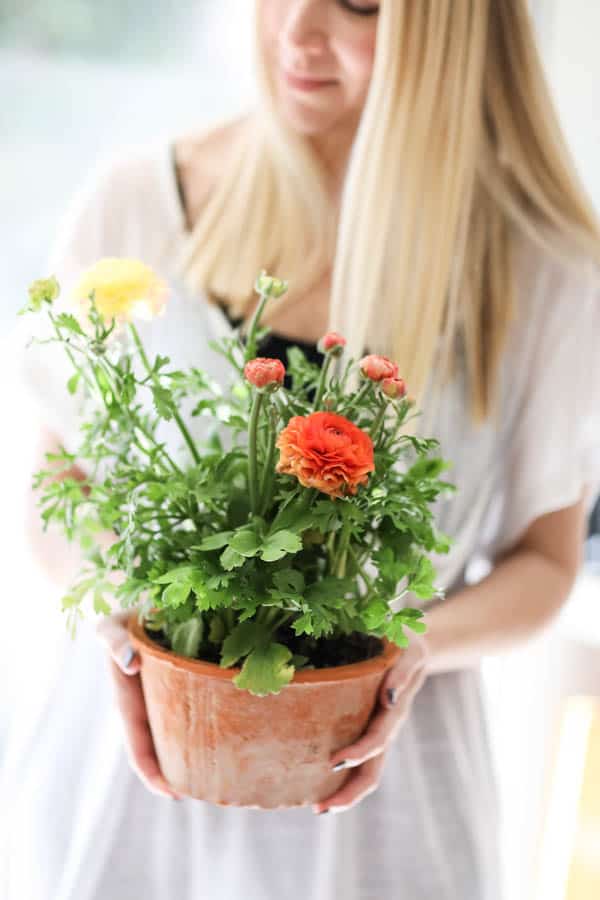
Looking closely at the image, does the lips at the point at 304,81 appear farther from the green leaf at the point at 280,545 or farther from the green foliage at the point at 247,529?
the green leaf at the point at 280,545

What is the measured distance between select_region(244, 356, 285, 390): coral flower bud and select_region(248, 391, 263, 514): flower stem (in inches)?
0.7

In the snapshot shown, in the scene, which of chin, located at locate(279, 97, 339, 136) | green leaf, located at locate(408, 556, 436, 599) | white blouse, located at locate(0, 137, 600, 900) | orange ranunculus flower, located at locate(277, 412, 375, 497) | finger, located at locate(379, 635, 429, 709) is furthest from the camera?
chin, located at locate(279, 97, 339, 136)

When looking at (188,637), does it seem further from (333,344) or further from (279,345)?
(279,345)

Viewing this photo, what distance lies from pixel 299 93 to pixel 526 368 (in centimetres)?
39

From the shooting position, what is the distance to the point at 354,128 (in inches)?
46.7

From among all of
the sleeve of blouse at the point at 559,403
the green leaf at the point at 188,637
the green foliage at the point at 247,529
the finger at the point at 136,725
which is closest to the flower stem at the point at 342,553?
the green foliage at the point at 247,529

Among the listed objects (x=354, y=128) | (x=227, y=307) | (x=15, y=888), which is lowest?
(x=15, y=888)

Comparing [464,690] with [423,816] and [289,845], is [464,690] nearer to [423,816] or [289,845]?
[423,816]

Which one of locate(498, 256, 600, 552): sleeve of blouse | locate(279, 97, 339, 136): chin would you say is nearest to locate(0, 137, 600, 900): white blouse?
locate(498, 256, 600, 552): sleeve of blouse

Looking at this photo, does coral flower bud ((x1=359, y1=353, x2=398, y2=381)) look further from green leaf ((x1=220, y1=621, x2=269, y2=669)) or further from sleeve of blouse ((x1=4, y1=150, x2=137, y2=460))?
sleeve of blouse ((x1=4, y1=150, x2=137, y2=460))

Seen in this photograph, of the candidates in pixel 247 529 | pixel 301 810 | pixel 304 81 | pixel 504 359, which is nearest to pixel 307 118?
pixel 304 81

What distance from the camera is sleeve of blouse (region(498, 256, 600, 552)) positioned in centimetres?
114

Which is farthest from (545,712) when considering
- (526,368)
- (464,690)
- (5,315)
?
(5,315)

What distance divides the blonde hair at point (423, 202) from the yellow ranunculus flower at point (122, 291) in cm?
36
